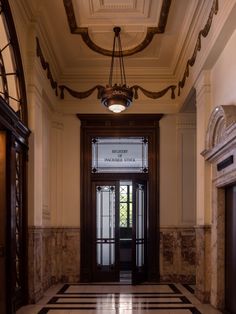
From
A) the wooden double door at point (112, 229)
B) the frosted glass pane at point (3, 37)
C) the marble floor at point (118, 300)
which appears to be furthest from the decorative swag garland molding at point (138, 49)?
the marble floor at point (118, 300)

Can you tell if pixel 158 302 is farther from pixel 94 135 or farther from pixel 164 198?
pixel 94 135

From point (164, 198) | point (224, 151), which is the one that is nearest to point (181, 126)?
point (164, 198)

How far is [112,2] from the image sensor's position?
7.91 metres

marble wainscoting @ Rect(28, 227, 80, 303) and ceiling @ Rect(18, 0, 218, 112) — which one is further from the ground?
ceiling @ Rect(18, 0, 218, 112)

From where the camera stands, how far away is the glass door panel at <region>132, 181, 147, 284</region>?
1055cm

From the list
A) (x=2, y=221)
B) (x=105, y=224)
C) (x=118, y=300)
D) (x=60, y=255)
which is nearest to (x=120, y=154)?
(x=105, y=224)

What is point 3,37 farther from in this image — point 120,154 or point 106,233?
point 106,233

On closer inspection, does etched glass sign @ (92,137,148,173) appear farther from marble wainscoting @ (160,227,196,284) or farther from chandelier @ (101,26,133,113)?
chandelier @ (101,26,133,113)

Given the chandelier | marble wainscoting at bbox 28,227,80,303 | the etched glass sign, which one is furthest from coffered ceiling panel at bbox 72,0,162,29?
A: marble wainscoting at bbox 28,227,80,303

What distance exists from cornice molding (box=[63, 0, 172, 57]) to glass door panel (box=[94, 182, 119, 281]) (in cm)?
292

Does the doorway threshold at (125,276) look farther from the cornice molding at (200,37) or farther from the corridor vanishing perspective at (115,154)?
the cornice molding at (200,37)

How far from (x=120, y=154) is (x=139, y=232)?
177 centimetres

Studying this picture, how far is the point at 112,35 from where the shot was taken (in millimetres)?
9172

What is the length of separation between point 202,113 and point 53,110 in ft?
12.3
